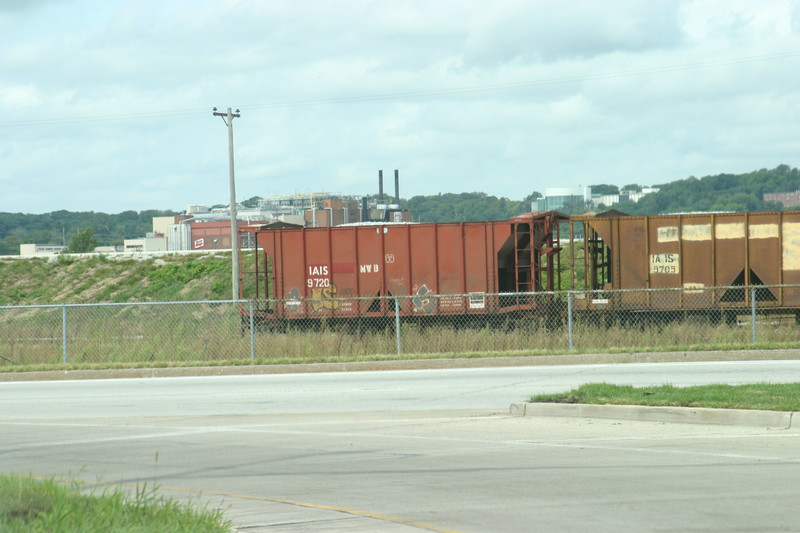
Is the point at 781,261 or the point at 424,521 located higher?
the point at 781,261

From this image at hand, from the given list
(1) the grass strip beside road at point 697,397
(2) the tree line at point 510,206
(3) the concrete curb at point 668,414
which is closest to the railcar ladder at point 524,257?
(1) the grass strip beside road at point 697,397

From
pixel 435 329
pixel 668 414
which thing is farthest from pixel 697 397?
pixel 435 329

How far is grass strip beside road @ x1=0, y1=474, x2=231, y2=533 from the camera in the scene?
5.34m

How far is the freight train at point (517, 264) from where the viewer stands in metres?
23.9

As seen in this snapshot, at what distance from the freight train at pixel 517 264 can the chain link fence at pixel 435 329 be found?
77 mm

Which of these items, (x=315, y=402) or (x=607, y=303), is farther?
(x=607, y=303)

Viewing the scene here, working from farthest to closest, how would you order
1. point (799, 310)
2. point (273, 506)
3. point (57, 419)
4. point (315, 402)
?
point (799, 310), point (315, 402), point (57, 419), point (273, 506)

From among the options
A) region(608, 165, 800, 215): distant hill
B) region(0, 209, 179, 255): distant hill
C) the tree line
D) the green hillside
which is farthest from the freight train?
region(0, 209, 179, 255): distant hill

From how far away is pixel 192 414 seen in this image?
13773 millimetres

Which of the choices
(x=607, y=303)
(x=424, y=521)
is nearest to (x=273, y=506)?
(x=424, y=521)

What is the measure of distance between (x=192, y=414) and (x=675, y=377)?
8.36m

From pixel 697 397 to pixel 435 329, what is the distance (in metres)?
11.4

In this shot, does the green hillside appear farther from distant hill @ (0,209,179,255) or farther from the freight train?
distant hill @ (0,209,179,255)

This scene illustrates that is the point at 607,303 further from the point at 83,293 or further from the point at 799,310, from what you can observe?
the point at 83,293
